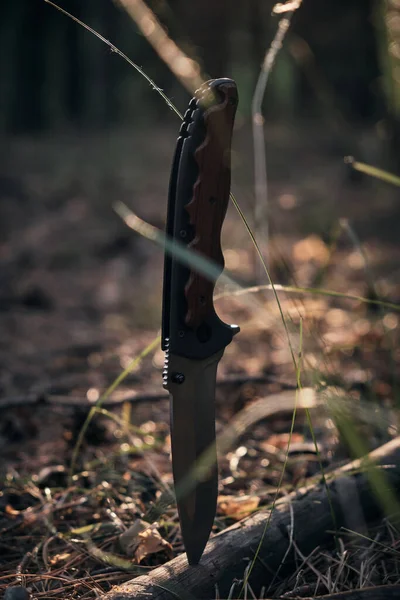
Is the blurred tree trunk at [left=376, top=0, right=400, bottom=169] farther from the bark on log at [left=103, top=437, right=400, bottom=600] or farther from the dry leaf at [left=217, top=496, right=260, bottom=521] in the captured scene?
the dry leaf at [left=217, top=496, right=260, bottom=521]

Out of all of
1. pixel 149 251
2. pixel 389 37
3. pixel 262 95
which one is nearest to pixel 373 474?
pixel 262 95

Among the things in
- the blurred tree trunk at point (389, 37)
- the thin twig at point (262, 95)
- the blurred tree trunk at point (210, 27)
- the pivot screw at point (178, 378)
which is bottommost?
the pivot screw at point (178, 378)

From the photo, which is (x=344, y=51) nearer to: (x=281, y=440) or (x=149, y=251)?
(x=149, y=251)

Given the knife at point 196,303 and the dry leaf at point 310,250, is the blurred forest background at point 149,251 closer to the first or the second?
the dry leaf at point 310,250

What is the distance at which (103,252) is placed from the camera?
6078mm

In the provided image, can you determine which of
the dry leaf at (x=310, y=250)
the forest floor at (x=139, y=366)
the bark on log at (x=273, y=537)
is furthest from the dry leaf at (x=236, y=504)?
the dry leaf at (x=310, y=250)

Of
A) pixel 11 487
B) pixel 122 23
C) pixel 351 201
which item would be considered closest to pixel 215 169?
pixel 11 487

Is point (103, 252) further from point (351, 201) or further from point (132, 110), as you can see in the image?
point (132, 110)

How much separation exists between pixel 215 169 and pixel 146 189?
24.5 feet

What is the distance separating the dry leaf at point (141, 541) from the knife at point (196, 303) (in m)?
0.21

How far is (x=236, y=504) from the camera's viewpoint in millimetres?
1994

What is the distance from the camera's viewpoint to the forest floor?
1.81m

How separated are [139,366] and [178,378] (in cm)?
208

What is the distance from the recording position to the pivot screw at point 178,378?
4.95 ft
